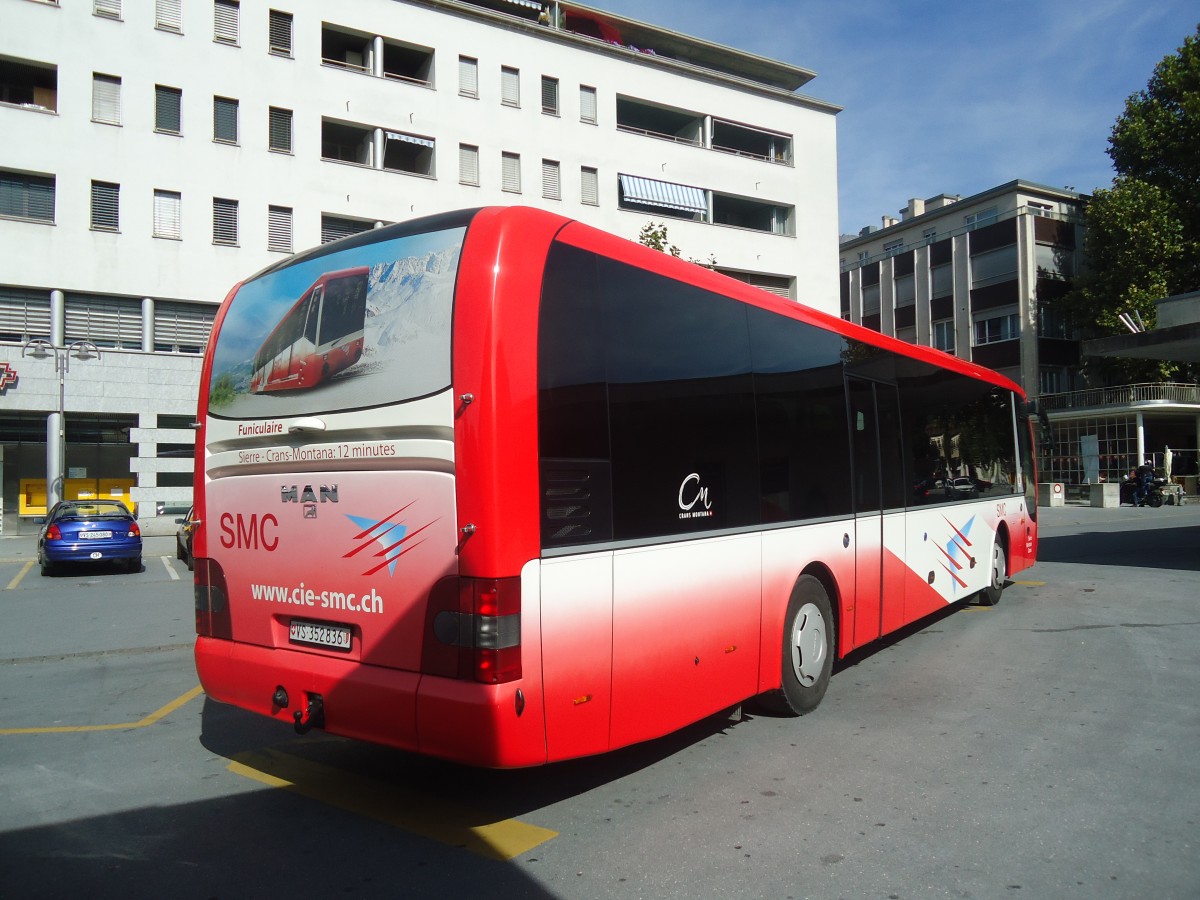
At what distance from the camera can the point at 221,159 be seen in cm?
2855

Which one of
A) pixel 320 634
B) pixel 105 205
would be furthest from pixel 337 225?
pixel 320 634

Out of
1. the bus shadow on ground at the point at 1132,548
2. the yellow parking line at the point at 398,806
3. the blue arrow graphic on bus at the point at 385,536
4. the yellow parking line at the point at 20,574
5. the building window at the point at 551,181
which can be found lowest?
the yellow parking line at the point at 398,806

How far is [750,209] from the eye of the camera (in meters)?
39.0

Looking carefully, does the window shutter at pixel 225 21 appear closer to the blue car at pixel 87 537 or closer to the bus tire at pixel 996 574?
the blue car at pixel 87 537

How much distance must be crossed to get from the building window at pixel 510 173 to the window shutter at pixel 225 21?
9.31m

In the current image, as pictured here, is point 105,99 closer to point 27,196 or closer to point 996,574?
point 27,196

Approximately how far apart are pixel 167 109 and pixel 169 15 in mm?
2833

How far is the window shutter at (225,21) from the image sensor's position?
28.5 m

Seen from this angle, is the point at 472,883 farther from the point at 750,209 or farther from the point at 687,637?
the point at 750,209

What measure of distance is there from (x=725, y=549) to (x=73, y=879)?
370cm

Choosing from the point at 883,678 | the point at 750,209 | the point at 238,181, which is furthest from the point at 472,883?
the point at 750,209

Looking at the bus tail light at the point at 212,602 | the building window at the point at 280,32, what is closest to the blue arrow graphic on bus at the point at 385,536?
the bus tail light at the point at 212,602

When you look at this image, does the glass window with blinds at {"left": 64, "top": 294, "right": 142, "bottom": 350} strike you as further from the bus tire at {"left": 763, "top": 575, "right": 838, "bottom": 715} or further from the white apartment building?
the bus tire at {"left": 763, "top": 575, "right": 838, "bottom": 715}

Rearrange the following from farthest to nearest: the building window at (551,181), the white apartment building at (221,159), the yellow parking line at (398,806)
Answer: the building window at (551,181) → the white apartment building at (221,159) → the yellow parking line at (398,806)
